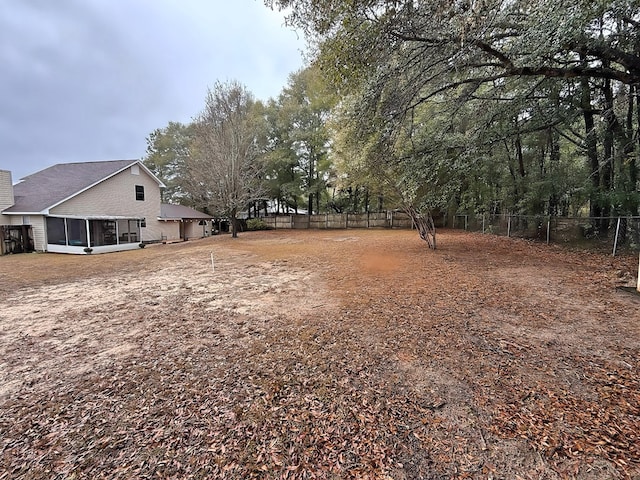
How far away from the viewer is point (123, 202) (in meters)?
15.5

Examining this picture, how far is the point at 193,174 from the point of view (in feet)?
57.9

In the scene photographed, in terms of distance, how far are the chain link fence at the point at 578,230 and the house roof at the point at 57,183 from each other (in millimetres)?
20236

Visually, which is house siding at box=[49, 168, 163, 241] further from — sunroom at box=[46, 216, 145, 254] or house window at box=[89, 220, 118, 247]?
house window at box=[89, 220, 118, 247]

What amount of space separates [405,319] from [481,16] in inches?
174

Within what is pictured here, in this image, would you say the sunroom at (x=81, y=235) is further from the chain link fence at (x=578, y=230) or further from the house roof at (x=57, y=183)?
the chain link fence at (x=578, y=230)

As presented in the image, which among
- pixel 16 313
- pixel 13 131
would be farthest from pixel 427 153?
pixel 13 131

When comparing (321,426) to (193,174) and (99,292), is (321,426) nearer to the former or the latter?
(99,292)

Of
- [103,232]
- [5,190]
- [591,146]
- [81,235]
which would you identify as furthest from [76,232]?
[591,146]

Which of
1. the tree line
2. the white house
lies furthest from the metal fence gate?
the tree line

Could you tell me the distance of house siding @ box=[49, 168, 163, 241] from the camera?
13.3 m

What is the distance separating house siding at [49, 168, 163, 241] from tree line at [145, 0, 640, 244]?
9.00ft

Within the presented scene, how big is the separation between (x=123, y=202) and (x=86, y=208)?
2012 millimetres

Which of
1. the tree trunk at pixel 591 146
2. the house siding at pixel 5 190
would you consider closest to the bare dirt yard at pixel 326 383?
Answer: the tree trunk at pixel 591 146

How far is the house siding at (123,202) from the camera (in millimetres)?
13305
